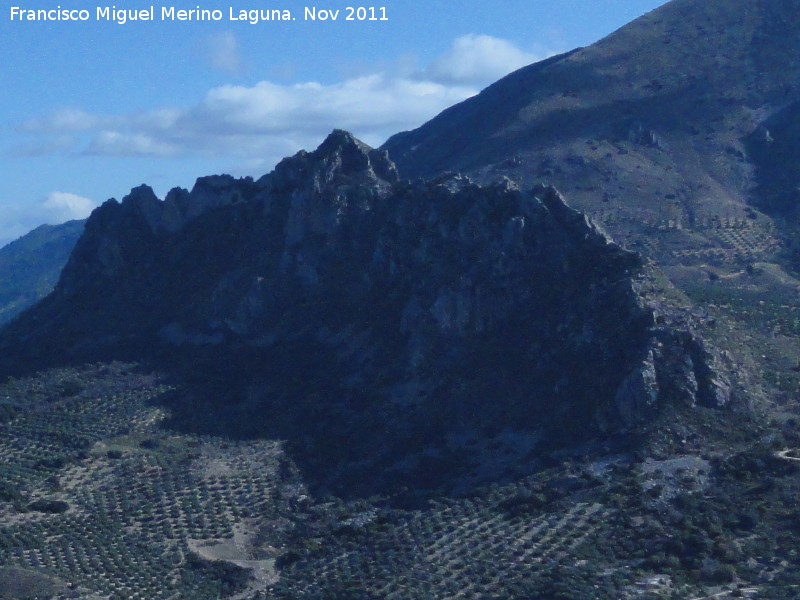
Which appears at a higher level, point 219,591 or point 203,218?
point 203,218

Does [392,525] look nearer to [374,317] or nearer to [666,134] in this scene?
[374,317]

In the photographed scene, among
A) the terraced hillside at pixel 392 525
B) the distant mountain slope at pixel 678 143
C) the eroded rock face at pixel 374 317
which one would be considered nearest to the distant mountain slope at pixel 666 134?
the distant mountain slope at pixel 678 143

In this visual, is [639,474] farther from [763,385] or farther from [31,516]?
[31,516]

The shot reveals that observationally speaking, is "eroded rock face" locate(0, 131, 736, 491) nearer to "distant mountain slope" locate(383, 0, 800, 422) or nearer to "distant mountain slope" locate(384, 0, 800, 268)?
"distant mountain slope" locate(383, 0, 800, 422)

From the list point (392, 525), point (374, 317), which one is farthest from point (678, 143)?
point (392, 525)

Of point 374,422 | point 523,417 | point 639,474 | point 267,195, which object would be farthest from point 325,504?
point 267,195

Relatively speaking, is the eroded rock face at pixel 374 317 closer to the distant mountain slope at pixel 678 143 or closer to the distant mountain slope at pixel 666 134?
the distant mountain slope at pixel 678 143

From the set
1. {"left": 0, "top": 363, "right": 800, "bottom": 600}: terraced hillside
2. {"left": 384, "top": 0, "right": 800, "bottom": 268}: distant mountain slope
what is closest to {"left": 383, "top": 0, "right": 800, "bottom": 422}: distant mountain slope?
{"left": 384, "top": 0, "right": 800, "bottom": 268}: distant mountain slope

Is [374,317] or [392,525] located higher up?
[374,317]
